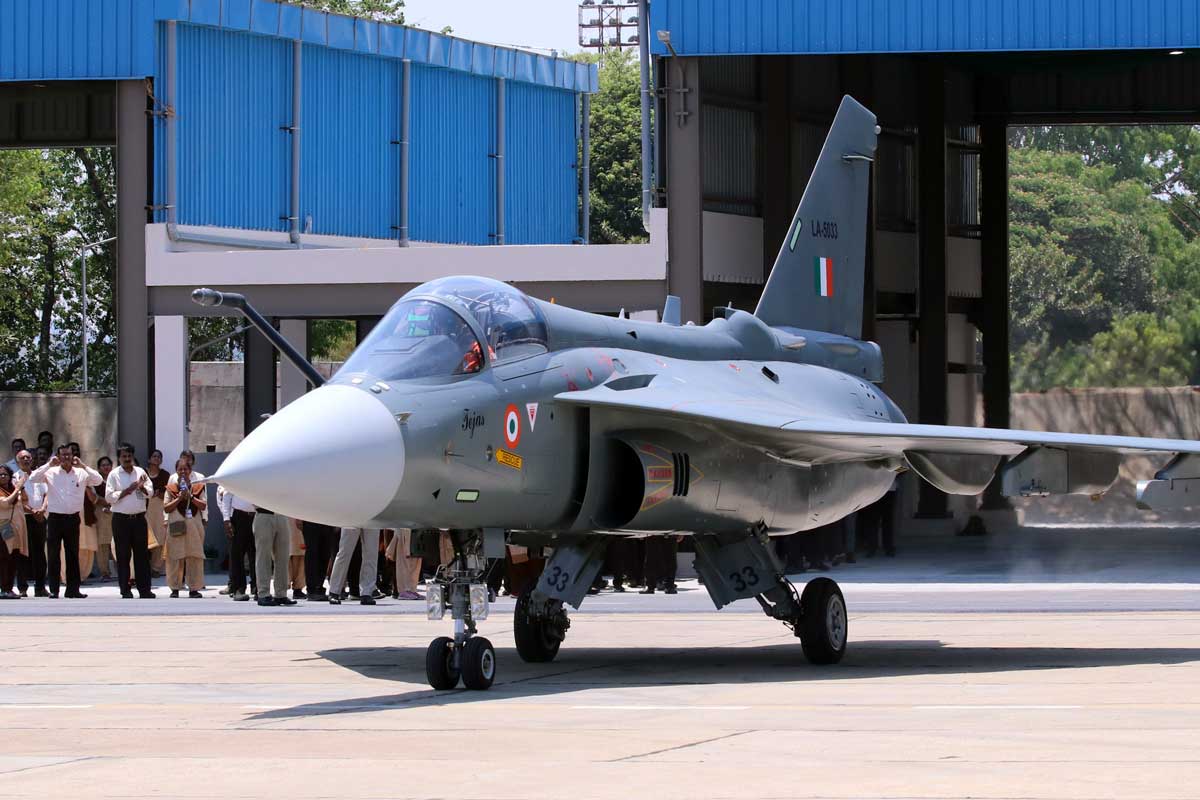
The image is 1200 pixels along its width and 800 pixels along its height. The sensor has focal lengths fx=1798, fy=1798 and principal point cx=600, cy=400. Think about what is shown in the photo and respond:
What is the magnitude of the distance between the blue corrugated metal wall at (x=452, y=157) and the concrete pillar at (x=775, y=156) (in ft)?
19.4

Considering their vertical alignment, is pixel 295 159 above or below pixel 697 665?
above

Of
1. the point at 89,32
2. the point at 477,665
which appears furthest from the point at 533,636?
the point at 89,32

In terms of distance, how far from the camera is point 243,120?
27.6 m

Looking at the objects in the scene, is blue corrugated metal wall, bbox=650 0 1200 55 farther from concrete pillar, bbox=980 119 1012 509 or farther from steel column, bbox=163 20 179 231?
concrete pillar, bbox=980 119 1012 509

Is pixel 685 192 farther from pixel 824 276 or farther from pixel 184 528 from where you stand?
pixel 184 528

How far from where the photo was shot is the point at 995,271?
120ft

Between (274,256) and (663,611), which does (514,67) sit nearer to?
(274,256)

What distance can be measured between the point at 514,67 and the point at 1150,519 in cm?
1835

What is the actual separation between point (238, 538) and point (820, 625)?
9017mm

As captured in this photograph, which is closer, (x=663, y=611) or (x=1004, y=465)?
(x=1004, y=465)

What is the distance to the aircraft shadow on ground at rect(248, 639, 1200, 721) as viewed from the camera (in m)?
12.0

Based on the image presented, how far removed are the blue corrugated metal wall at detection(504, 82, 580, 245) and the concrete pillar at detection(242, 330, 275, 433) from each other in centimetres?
482

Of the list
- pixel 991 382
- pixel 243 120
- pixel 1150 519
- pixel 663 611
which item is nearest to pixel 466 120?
pixel 243 120

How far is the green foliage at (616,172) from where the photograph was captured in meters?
67.9
